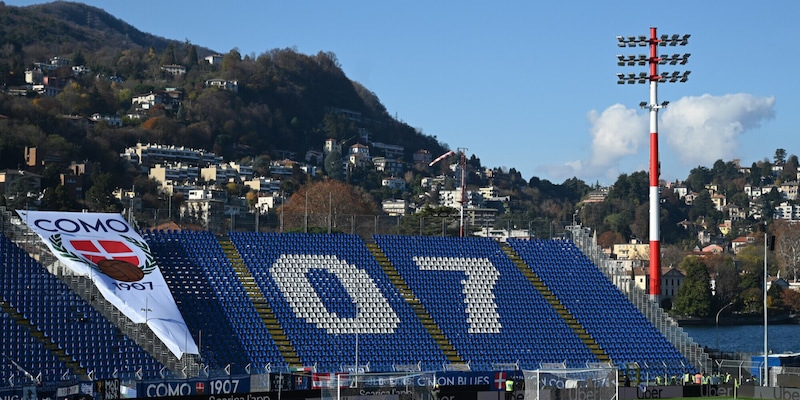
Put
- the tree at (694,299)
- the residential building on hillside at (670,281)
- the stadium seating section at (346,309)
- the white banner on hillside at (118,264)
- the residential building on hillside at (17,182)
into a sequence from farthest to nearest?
1. the residential building on hillside at (670,281)
2. the tree at (694,299)
3. the residential building on hillside at (17,182)
4. the white banner on hillside at (118,264)
5. the stadium seating section at (346,309)

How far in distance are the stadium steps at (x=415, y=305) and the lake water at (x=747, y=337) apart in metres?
44.4

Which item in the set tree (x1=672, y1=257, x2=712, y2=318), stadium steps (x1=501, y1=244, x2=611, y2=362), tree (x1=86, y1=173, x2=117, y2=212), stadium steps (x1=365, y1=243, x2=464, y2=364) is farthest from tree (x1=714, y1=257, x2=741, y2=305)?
stadium steps (x1=365, y1=243, x2=464, y2=364)

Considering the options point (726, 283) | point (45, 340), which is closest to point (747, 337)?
point (726, 283)

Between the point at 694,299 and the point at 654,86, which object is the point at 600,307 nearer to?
the point at 654,86

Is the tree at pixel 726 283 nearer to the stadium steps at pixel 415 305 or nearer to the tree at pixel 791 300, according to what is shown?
the tree at pixel 791 300

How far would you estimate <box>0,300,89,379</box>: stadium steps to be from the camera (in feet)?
135

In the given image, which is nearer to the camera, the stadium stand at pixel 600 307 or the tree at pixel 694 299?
the stadium stand at pixel 600 307

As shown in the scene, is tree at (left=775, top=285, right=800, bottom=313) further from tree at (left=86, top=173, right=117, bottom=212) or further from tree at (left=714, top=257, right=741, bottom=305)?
tree at (left=86, top=173, right=117, bottom=212)

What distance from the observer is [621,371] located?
160 ft

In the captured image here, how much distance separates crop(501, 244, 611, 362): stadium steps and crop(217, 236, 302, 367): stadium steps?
1411 cm

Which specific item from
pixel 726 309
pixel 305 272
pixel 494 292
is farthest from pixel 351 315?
pixel 726 309

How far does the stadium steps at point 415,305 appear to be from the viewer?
49938 mm

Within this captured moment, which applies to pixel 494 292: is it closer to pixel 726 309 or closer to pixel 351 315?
pixel 351 315

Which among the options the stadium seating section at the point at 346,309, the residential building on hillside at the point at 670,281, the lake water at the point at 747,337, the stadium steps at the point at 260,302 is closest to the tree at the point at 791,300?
the lake water at the point at 747,337
